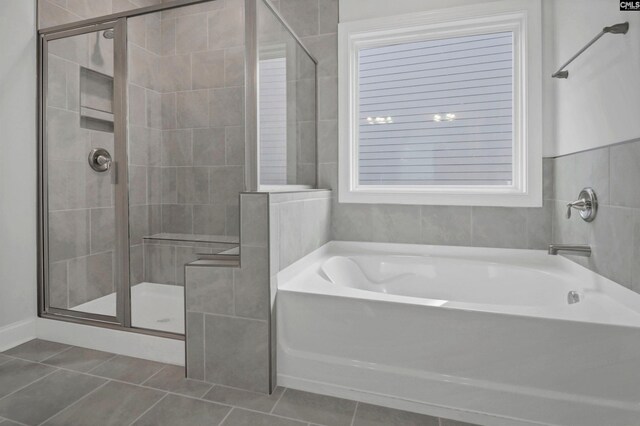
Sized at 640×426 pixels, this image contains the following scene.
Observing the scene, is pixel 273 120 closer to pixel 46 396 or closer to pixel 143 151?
pixel 143 151

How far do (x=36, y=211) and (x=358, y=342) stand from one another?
219cm

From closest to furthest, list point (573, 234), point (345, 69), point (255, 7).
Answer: point (255, 7) → point (573, 234) → point (345, 69)

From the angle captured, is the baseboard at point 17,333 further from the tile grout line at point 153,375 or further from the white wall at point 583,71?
the white wall at point 583,71

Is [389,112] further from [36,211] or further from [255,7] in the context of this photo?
[36,211]

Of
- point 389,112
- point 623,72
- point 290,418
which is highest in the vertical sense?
point 389,112

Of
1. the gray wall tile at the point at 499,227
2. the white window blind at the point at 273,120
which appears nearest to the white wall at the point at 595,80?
the gray wall tile at the point at 499,227

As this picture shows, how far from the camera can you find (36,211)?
2.22m

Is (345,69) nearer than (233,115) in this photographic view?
No

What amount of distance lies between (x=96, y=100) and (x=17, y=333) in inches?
59.1

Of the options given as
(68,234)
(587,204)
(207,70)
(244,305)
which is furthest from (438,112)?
(68,234)

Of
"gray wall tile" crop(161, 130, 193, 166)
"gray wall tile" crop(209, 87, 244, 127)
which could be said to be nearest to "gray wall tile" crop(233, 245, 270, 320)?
"gray wall tile" crop(209, 87, 244, 127)

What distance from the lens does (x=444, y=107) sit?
2400mm

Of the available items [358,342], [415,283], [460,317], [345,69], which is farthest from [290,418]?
[345,69]

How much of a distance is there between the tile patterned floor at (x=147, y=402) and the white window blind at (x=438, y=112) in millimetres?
1556
